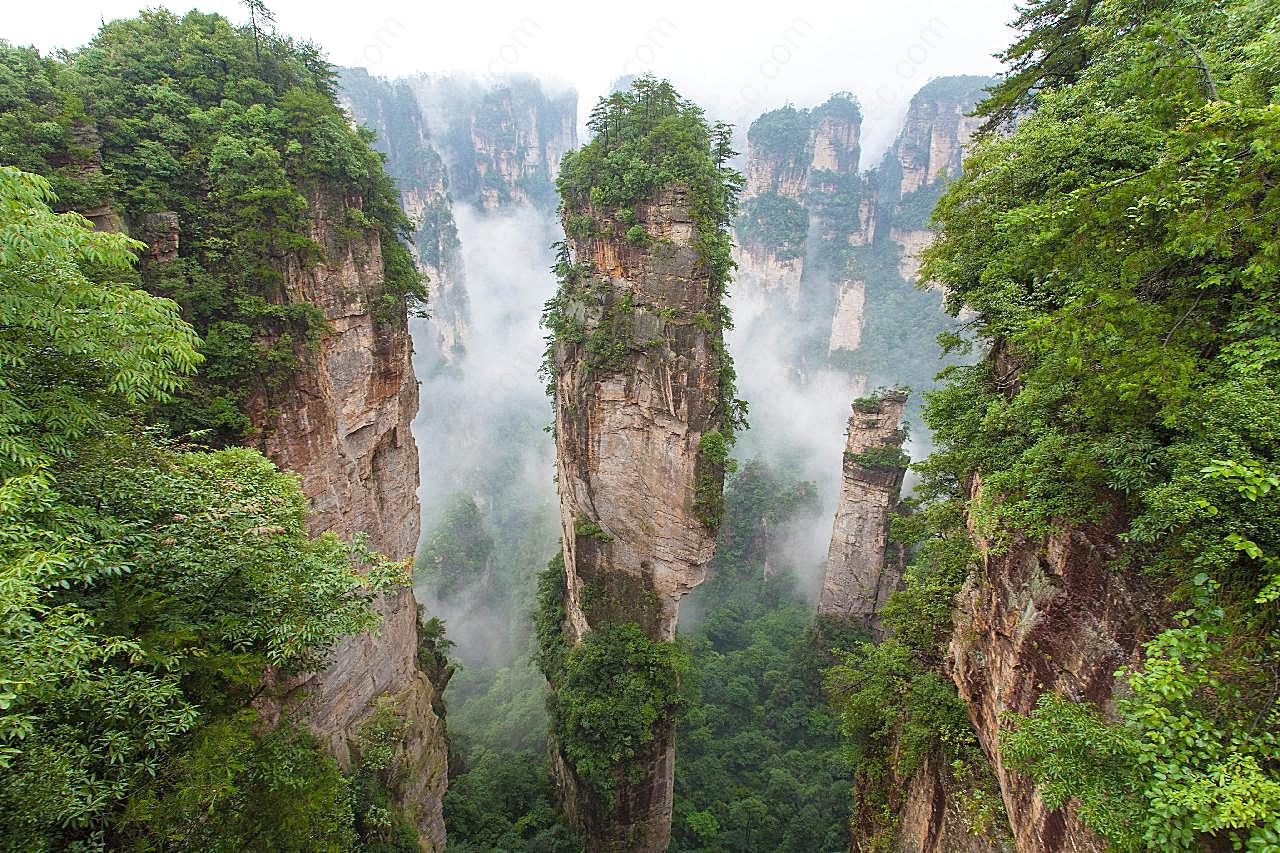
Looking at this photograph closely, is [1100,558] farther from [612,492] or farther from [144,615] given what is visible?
[612,492]

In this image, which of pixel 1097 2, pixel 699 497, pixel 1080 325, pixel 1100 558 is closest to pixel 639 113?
pixel 1097 2

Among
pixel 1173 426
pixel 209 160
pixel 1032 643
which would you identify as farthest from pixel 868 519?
pixel 209 160

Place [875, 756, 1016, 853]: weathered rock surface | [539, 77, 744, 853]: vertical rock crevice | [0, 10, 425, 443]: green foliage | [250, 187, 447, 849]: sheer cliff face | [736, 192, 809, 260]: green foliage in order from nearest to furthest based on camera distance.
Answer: [875, 756, 1016, 853]: weathered rock surface, [0, 10, 425, 443]: green foliage, [250, 187, 447, 849]: sheer cliff face, [539, 77, 744, 853]: vertical rock crevice, [736, 192, 809, 260]: green foliage

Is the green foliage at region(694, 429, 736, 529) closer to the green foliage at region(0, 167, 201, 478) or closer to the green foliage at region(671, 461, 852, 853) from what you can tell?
the green foliage at region(671, 461, 852, 853)

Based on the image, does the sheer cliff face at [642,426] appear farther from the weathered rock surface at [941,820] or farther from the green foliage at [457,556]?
the green foliage at [457,556]

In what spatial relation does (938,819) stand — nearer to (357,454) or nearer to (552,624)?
(357,454)

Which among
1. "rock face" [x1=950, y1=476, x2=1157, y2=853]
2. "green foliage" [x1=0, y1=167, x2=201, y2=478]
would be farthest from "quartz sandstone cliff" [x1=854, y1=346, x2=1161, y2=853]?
"green foliage" [x1=0, y1=167, x2=201, y2=478]

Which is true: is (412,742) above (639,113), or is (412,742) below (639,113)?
below
